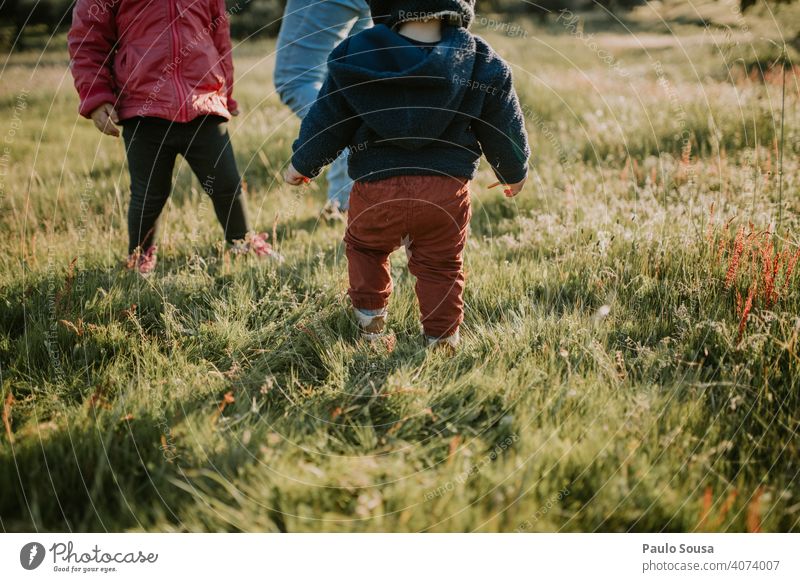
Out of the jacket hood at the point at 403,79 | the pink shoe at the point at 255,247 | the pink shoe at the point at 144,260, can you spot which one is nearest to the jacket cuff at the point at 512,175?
the jacket hood at the point at 403,79

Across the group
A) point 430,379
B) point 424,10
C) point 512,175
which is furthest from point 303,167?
point 430,379

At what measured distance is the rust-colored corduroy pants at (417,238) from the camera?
2293 millimetres

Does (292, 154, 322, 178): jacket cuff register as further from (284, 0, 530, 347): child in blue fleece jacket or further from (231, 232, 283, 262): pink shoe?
(231, 232, 283, 262): pink shoe

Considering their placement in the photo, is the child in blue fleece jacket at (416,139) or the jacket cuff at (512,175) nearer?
the child in blue fleece jacket at (416,139)

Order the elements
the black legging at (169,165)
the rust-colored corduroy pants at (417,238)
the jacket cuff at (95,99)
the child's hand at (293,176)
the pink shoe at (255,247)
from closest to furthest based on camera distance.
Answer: the rust-colored corduroy pants at (417,238)
the child's hand at (293,176)
the jacket cuff at (95,99)
the black legging at (169,165)
the pink shoe at (255,247)

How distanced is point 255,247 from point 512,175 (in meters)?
1.72

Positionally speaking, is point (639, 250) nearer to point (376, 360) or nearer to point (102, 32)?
point (376, 360)

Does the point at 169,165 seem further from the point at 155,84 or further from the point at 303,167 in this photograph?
the point at 303,167

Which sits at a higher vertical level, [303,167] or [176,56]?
[176,56]

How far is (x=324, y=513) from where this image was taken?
1.69m

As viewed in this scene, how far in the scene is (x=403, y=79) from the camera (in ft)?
6.86

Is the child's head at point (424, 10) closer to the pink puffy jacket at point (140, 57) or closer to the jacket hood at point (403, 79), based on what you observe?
the jacket hood at point (403, 79)
